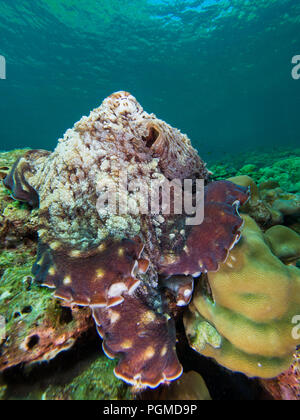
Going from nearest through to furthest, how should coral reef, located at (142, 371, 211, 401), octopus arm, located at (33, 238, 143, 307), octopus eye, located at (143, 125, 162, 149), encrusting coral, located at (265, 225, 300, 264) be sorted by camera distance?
octopus arm, located at (33, 238, 143, 307)
coral reef, located at (142, 371, 211, 401)
octopus eye, located at (143, 125, 162, 149)
encrusting coral, located at (265, 225, 300, 264)

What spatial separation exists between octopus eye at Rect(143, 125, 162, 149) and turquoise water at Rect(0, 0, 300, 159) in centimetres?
1917

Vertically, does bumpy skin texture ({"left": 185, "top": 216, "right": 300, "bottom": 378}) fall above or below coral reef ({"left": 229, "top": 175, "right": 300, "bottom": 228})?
below

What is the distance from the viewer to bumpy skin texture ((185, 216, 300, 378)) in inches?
64.5

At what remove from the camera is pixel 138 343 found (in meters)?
1.37

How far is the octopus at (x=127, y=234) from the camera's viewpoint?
1.31 metres

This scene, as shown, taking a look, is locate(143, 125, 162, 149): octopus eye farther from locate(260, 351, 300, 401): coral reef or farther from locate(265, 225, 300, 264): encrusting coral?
locate(260, 351, 300, 401): coral reef

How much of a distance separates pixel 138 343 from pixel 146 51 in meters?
41.9

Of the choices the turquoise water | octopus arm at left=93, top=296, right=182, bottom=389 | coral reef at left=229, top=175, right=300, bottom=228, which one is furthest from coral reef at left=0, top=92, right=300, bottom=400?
the turquoise water

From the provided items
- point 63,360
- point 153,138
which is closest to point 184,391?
point 63,360

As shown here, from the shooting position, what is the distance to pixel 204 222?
1.79 m

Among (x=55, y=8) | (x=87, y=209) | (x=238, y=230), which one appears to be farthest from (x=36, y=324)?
(x=55, y=8)

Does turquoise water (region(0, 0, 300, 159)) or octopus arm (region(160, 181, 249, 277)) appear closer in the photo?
octopus arm (region(160, 181, 249, 277))

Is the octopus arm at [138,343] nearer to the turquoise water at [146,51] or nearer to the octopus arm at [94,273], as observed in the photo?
the octopus arm at [94,273]

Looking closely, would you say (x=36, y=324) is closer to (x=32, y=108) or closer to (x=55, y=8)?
(x=55, y=8)
